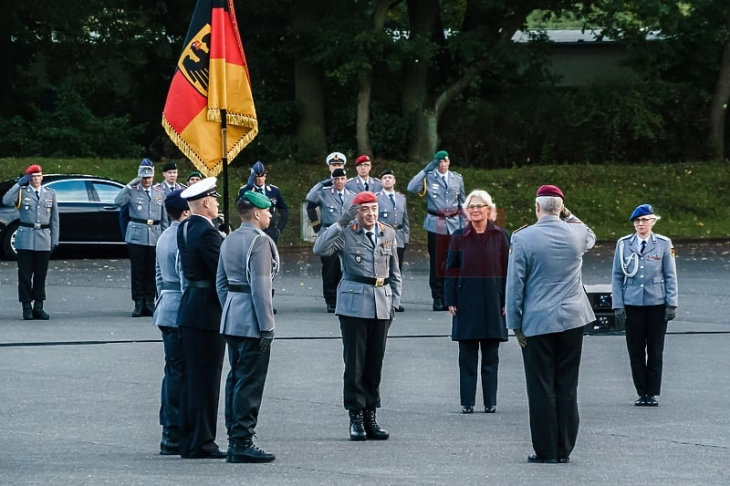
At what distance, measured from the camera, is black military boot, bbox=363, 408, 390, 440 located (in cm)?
1038

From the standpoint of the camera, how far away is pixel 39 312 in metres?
18.2

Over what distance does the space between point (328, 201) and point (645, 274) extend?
7.20 meters

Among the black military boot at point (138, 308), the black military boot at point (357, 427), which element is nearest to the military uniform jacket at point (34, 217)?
the black military boot at point (138, 308)

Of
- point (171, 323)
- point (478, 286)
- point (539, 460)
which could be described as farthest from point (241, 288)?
point (478, 286)

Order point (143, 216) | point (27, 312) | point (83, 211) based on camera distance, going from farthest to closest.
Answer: point (83, 211) < point (143, 216) < point (27, 312)

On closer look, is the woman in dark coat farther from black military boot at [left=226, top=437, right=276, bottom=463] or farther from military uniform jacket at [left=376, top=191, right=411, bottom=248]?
military uniform jacket at [left=376, top=191, right=411, bottom=248]

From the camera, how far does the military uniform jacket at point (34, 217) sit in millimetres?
18891

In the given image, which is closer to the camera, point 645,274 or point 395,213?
point 645,274

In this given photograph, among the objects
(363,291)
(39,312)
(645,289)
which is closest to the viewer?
(363,291)

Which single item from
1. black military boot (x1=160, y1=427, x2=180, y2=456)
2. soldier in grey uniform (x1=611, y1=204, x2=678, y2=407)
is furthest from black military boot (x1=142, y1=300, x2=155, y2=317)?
black military boot (x1=160, y1=427, x2=180, y2=456)

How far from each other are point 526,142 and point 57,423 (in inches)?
1148

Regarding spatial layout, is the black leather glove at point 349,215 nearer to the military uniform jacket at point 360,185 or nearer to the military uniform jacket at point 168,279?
the military uniform jacket at point 168,279

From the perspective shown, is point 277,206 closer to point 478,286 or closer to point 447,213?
point 447,213

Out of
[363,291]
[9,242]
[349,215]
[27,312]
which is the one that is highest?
[349,215]
